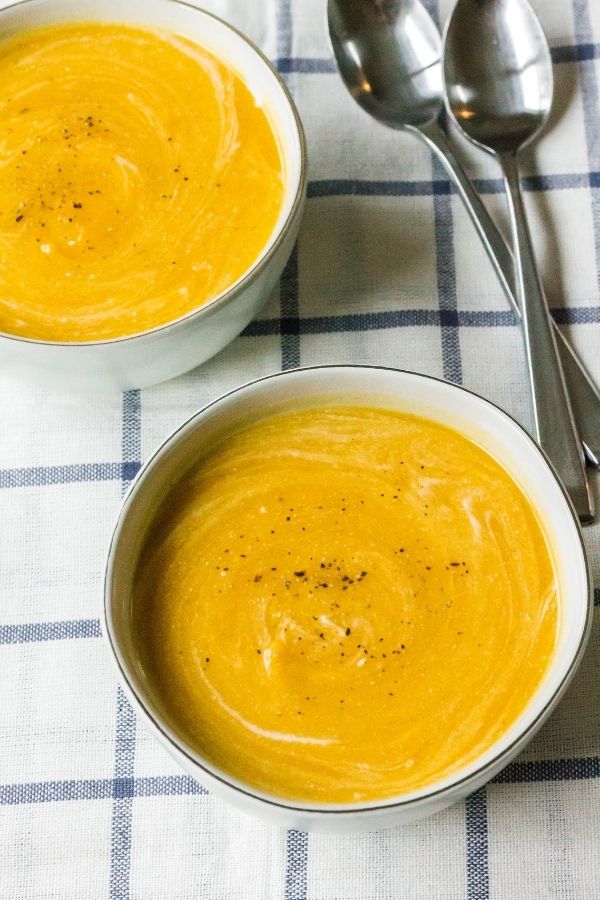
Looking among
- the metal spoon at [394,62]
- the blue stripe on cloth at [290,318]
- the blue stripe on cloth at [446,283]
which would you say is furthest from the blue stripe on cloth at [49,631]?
the metal spoon at [394,62]

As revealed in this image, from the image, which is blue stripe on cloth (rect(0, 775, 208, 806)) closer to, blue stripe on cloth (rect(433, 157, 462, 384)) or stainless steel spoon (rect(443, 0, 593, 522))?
blue stripe on cloth (rect(433, 157, 462, 384))

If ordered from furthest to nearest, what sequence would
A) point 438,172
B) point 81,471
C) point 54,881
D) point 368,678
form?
point 438,172 → point 81,471 → point 54,881 → point 368,678

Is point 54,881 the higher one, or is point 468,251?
point 468,251

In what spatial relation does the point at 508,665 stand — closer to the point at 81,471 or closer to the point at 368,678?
the point at 368,678

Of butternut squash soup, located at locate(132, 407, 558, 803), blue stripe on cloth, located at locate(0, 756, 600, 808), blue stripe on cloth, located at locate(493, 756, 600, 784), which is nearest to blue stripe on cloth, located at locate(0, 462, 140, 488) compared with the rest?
butternut squash soup, located at locate(132, 407, 558, 803)

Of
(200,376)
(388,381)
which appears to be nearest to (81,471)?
(200,376)

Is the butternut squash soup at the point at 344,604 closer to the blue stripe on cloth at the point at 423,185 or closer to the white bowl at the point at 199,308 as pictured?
the white bowl at the point at 199,308

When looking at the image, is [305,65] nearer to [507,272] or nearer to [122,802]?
[507,272]
